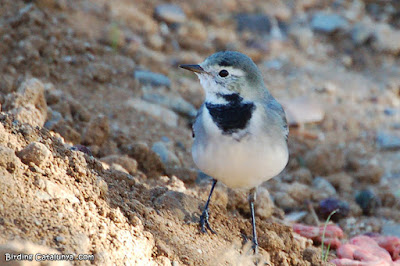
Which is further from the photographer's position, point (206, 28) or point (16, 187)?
point (206, 28)

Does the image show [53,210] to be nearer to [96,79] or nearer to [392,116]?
[96,79]

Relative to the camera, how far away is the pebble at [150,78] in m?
7.30

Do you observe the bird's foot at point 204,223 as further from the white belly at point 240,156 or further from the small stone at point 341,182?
the small stone at point 341,182

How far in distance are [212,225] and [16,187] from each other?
5.17 feet

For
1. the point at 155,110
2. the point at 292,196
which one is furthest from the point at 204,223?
the point at 155,110

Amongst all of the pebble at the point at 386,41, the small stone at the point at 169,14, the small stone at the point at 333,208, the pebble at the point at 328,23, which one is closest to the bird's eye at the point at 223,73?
the small stone at the point at 333,208

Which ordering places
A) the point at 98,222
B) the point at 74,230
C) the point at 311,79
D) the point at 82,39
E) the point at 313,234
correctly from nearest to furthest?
1. the point at 74,230
2. the point at 98,222
3. the point at 313,234
4. the point at 82,39
5. the point at 311,79

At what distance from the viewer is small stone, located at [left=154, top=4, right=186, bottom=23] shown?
29.5 ft

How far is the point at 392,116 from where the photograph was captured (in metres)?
8.22

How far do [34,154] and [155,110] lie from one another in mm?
3129

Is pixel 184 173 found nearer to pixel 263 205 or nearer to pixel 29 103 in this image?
pixel 263 205

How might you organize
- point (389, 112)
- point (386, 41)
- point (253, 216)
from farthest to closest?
point (386, 41), point (389, 112), point (253, 216)

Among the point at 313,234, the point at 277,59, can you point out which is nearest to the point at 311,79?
the point at 277,59

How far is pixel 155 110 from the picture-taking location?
6.78m
